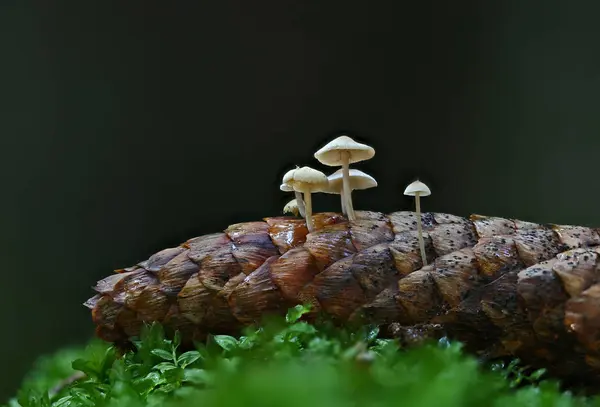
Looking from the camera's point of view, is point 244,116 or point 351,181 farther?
point 244,116

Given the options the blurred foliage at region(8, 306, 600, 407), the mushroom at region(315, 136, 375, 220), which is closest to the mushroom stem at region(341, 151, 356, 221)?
the mushroom at region(315, 136, 375, 220)

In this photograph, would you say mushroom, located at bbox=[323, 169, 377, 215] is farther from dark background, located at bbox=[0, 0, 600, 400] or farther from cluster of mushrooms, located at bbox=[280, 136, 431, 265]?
dark background, located at bbox=[0, 0, 600, 400]

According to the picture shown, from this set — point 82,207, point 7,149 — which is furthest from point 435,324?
point 7,149

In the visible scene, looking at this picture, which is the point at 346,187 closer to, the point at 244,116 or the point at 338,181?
the point at 338,181

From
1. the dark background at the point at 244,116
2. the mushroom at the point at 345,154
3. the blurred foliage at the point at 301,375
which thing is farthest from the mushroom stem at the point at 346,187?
the dark background at the point at 244,116

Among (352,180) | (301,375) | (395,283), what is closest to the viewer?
(301,375)

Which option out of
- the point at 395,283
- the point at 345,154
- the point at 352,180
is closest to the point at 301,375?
the point at 395,283

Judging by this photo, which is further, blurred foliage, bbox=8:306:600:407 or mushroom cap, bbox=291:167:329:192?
mushroom cap, bbox=291:167:329:192

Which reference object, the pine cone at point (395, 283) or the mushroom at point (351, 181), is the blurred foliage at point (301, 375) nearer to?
the pine cone at point (395, 283)
